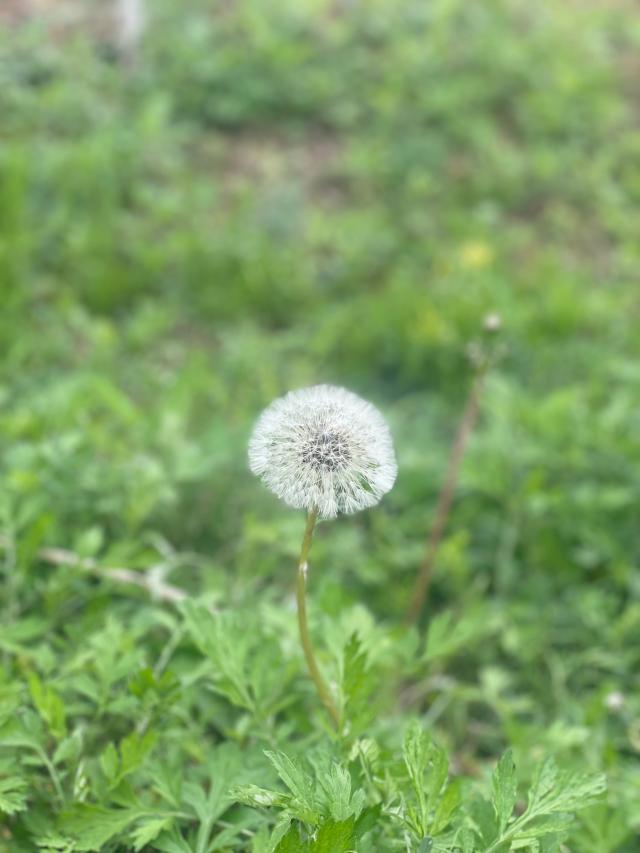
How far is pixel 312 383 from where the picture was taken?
3984mm

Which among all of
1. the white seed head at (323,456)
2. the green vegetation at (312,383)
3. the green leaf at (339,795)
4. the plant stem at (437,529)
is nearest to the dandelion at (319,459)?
the white seed head at (323,456)

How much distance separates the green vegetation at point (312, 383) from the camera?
169 cm

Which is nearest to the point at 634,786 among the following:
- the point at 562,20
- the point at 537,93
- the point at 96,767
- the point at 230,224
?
the point at 96,767

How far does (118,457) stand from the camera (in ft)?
9.86

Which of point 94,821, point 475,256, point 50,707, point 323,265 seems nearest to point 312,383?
point 323,265

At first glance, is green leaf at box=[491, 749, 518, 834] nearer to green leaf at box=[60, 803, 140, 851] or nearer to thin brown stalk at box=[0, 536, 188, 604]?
green leaf at box=[60, 803, 140, 851]

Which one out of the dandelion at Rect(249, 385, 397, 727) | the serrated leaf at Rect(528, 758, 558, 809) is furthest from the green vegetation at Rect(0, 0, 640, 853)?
the dandelion at Rect(249, 385, 397, 727)

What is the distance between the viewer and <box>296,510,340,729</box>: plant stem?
4.84ft

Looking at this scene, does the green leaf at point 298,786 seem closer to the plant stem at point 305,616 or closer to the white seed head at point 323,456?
the plant stem at point 305,616

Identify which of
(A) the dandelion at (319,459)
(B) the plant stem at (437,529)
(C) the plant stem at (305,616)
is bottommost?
(B) the plant stem at (437,529)

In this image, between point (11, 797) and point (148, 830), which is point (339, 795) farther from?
point (11, 797)

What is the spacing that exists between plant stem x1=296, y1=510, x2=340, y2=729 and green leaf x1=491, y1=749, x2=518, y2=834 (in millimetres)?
311

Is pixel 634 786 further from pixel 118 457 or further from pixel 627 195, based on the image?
pixel 627 195

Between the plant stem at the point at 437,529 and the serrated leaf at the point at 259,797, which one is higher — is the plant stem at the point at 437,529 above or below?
below
